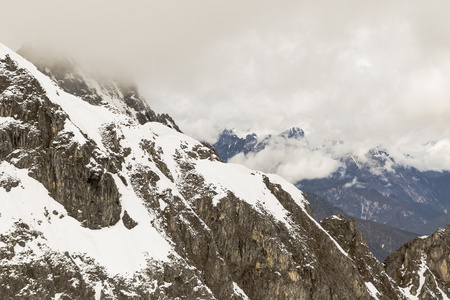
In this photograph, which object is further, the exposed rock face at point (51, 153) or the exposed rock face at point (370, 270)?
the exposed rock face at point (370, 270)

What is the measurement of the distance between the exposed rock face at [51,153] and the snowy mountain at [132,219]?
30cm

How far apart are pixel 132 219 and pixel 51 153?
3141cm

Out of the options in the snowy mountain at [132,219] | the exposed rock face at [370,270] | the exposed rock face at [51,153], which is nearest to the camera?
the snowy mountain at [132,219]

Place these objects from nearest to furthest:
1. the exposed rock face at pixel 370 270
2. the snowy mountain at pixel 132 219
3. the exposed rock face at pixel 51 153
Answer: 1. the snowy mountain at pixel 132 219
2. the exposed rock face at pixel 51 153
3. the exposed rock face at pixel 370 270

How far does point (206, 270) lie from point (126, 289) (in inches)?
1308

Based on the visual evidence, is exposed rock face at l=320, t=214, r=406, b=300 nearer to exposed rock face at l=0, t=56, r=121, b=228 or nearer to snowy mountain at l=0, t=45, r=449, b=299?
snowy mountain at l=0, t=45, r=449, b=299

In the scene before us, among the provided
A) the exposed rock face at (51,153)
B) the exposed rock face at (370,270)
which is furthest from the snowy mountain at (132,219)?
the exposed rock face at (370,270)

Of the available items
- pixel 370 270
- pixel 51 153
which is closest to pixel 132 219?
pixel 51 153

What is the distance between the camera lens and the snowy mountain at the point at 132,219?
110250mm

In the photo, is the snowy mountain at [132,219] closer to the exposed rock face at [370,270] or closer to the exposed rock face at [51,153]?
the exposed rock face at [51,153]

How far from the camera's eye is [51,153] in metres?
124

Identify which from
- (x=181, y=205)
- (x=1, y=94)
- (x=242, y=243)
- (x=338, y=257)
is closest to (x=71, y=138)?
(x=1, y=94)

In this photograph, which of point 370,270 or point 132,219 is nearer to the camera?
point 132,219

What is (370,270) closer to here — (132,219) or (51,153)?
(132,219)
